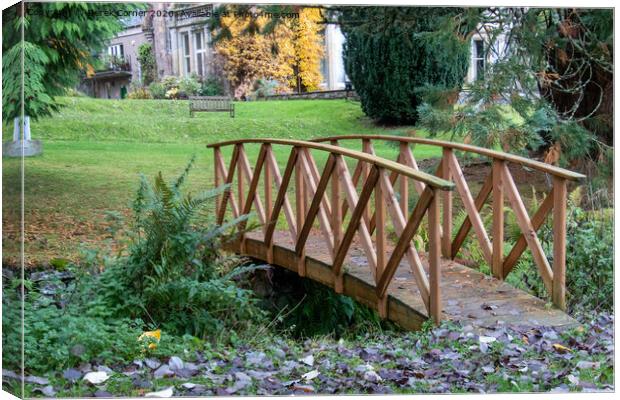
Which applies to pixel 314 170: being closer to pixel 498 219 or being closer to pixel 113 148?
pixel 498 219

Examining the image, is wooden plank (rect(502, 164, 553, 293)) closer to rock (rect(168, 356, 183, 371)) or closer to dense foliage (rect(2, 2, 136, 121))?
rock (rect(168, 356, 183, 371))

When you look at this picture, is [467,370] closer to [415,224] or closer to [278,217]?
[415,224]

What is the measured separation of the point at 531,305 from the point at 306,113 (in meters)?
1.68

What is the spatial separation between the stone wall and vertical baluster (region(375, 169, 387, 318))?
68cm

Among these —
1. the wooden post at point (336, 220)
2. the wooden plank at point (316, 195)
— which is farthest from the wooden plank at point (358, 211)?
the wooden plank at point (316, 195)

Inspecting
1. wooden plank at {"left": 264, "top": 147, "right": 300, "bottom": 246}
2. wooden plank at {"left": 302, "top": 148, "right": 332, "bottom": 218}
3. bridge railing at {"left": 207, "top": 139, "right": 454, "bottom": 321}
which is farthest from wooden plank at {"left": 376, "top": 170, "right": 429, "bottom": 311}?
wooden plank at {"left": 264, "top": 147, "right": 300, "bottom": 246}

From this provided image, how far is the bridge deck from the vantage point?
5.01 metres

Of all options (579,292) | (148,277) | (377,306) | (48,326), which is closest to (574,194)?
(579,292)

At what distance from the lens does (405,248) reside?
5.03 metres

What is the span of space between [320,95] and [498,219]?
3.92 ft

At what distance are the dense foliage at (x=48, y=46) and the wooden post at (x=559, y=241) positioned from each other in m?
2.29

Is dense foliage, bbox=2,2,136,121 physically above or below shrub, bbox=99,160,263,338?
above

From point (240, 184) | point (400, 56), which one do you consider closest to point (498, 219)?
point (400, 56)

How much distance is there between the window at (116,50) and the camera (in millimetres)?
5098
